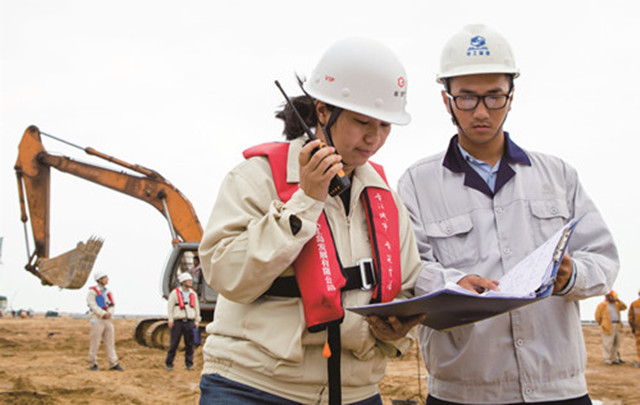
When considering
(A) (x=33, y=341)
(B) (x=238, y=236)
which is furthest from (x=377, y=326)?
(A) (x=33, y=341)

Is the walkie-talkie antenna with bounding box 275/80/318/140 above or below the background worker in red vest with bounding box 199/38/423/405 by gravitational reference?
above

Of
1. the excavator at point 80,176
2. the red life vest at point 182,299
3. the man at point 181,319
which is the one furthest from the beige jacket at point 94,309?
the excavator at point 80,176

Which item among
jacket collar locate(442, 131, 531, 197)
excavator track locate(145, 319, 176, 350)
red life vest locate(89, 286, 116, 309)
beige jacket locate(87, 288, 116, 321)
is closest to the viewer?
jacket collar locate(442, 131, 531, 197)

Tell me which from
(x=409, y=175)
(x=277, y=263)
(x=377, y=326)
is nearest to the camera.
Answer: (x=277, y=263)

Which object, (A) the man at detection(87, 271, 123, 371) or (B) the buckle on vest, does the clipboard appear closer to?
(B) the buckle on vest

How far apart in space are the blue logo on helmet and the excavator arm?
14.3m

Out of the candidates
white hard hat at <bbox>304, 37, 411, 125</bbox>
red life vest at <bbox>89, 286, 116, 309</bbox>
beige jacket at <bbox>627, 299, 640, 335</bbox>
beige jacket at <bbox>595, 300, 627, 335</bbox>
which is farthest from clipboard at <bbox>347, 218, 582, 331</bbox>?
beige jacket at <bbox>627, 299, 640, 335</bbox>

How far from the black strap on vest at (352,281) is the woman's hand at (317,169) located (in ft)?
0.92

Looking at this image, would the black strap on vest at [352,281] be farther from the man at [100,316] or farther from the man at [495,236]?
the man at [100,316]

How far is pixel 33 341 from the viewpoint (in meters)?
19.8

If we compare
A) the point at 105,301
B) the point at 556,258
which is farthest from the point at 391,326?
the point at 105,301

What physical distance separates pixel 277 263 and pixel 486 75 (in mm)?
1294

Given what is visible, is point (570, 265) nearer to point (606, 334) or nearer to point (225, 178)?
point (225, 178)

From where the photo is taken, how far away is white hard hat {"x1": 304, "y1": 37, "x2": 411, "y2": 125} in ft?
6.81
